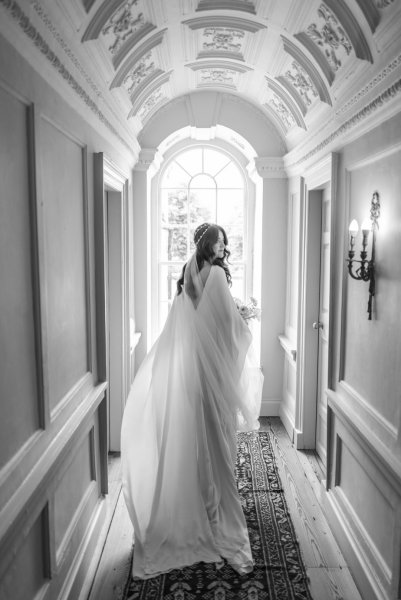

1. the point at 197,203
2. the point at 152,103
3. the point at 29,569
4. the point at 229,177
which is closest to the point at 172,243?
the point at 197,203

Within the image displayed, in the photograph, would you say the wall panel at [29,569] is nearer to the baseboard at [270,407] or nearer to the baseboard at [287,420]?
the baseboard at [287,420]

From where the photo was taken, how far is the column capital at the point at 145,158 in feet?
16.7

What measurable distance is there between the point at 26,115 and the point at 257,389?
Answer: 7.87ft

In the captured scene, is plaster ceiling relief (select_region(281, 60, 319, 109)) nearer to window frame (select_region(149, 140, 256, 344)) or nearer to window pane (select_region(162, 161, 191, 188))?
window frame (select_region(149, 140, 256, 344))

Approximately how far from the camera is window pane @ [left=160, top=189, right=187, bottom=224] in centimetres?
590

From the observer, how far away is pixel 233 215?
5.93 m

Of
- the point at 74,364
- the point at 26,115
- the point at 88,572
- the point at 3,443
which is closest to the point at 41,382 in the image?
the point at 3,443

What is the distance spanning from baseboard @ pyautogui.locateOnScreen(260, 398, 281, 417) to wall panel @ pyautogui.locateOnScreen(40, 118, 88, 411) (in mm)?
3055

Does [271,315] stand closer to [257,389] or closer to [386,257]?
[257,389]

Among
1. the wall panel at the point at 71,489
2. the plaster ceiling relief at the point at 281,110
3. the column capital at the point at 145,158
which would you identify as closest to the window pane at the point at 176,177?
the column capital at the point at 145,158

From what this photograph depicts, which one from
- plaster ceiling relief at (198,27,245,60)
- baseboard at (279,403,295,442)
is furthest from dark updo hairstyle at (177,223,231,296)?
baseboard at (279,403,295,442)

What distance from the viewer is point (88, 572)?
9.52 feet

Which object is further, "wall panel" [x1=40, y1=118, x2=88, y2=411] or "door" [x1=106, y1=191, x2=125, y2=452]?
"door" [x1=106, y1=191, x2=125, y2=452]

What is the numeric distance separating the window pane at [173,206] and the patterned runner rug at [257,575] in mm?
3315
